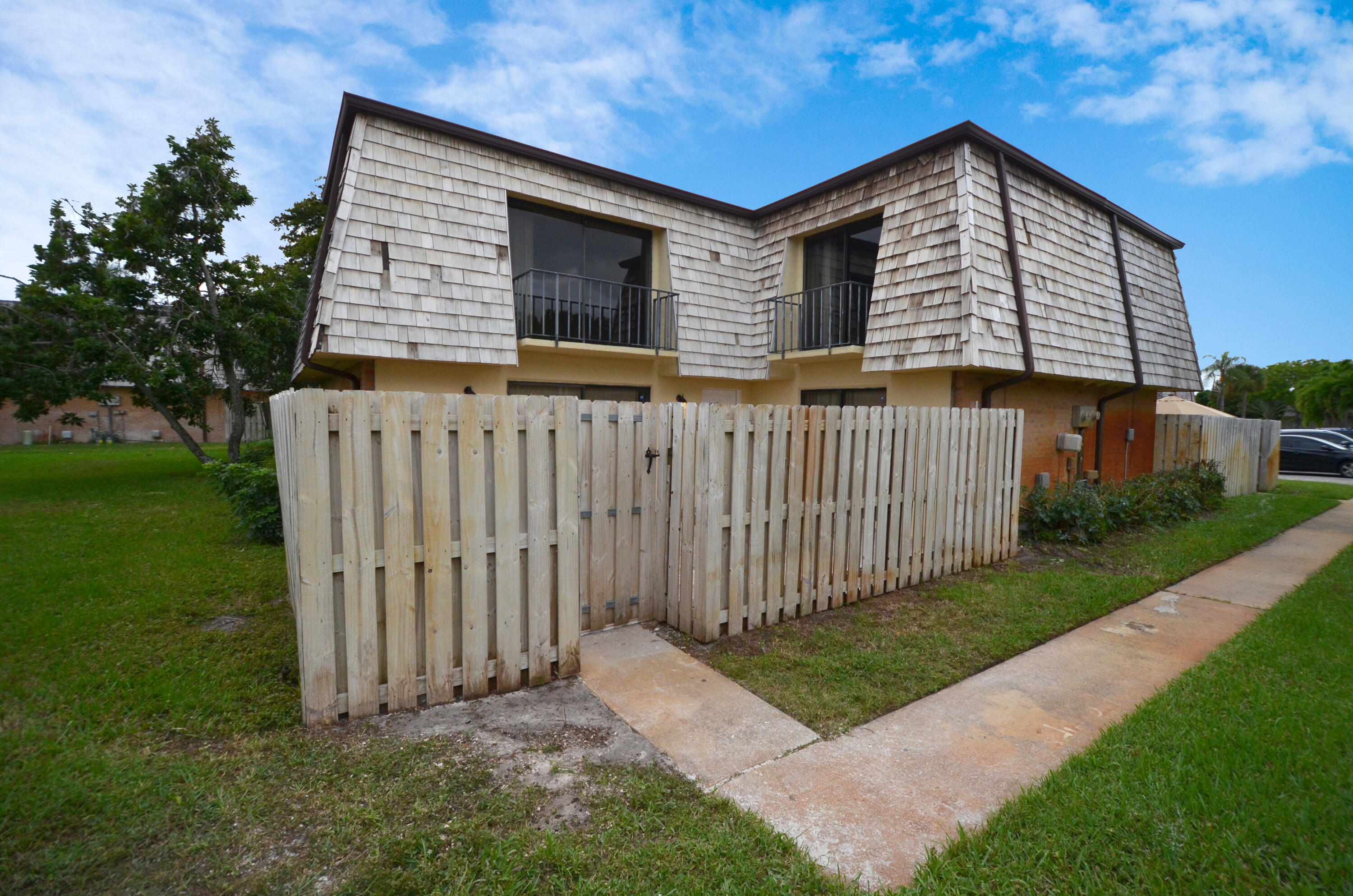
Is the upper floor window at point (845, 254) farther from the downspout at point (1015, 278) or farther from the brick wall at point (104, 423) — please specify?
the brick wall at point (104, 423)

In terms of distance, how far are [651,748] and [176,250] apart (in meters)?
15.8

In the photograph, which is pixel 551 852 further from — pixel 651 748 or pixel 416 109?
pixel 416 109

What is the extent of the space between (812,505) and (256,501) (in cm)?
712

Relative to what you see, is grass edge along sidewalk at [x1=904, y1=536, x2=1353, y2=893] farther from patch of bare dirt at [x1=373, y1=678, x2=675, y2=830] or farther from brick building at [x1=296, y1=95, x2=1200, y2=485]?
brick building at [x1=296, y1=95, x2=1200, y2=485]

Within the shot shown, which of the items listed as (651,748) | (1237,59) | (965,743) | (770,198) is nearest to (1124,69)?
(1237,59)

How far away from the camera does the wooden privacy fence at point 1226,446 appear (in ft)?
41.2

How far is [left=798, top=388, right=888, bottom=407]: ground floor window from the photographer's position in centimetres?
1006

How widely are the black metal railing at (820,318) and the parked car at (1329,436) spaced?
20885 mm

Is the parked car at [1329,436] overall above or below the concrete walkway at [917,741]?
above

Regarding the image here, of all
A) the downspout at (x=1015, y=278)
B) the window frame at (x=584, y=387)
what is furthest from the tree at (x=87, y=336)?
the downspout at (x=1015, y=278)

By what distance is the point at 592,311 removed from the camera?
407 inches

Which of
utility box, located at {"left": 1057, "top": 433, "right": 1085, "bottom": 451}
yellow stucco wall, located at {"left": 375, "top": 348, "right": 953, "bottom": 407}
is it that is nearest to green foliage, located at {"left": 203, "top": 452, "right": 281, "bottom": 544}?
yellow stucco wall, located at {"left": 375, "top": 348, "right": 953, "bottom": 407}

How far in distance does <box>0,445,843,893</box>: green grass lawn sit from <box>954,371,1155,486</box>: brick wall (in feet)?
25.4

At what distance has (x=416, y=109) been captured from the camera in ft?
27.4
